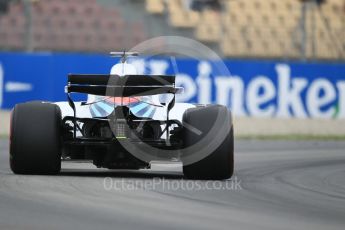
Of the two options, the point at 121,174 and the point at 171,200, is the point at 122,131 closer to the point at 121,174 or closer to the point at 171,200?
the point at 121,174

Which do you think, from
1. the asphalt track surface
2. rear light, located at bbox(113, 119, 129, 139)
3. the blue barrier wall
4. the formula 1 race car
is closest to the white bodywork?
the formula 1 race car

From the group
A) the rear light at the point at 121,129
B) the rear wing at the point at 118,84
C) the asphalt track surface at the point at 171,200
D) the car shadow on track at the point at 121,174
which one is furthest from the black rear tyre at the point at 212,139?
the car shadow on track at the point at 121,174

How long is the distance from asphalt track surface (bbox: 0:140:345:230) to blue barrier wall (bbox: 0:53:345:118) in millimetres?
9588

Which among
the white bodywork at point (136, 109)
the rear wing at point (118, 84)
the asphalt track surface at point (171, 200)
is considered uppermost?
the rear wing at point (118, 84)

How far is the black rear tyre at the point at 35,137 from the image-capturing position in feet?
35.2

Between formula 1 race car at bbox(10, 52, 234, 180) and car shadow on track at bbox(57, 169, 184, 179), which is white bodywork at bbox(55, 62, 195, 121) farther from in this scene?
car shadow on track at bbox(57, 169, 184, 179)

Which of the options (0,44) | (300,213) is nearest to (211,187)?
(300,213)

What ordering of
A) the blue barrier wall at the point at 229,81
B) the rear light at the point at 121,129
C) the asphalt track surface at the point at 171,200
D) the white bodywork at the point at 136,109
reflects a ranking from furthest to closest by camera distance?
the blue barrier wall at the point at 229,81
the white bodywork at the point at 136,109
the rear light at the point at 121,129
the asphalt track surface at the point at 171,200

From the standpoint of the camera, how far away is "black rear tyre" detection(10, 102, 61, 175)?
10734 mm

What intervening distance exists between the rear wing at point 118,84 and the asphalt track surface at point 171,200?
99 centimetres

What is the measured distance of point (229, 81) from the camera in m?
23.5

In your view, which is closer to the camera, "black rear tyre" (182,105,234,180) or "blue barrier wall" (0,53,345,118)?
"black rear tyre" (182,105,234,180)

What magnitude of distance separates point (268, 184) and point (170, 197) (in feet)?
6.95

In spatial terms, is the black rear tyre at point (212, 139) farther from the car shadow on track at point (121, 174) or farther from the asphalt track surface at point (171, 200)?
the car shadow on track at point (121, 174)
